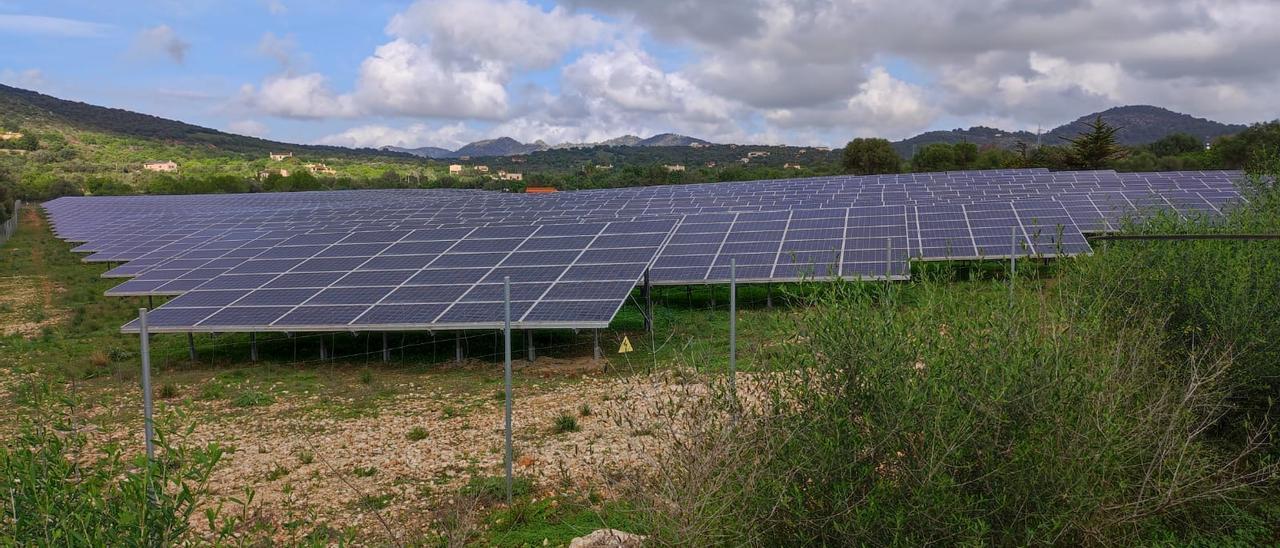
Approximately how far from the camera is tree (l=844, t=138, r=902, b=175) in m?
93.8

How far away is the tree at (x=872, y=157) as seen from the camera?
308 feet

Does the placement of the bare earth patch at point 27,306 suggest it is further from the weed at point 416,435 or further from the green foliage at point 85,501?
the green foliage at point 85,501

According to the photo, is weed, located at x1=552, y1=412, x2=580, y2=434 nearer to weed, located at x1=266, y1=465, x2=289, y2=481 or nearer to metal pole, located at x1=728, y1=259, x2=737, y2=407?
metal pole, located at x1=728, y1=259, x2=737, y2=407

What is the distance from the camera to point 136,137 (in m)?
157

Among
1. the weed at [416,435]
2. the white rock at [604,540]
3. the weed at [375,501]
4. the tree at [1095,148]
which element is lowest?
the weed at [375,501]

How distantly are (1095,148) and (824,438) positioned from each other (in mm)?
85827

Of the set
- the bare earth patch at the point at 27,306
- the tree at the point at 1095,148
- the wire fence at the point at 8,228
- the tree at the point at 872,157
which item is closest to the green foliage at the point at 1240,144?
the tree at the point at 1095,148

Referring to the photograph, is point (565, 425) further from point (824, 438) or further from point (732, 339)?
point (824, 438)

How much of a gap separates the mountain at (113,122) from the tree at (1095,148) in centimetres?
16173

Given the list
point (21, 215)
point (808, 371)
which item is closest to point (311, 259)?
point (808, 371)

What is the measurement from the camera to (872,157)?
310 feet

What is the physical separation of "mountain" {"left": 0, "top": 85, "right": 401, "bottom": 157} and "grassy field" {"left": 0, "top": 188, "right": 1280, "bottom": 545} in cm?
16928

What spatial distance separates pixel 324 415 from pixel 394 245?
1017cm

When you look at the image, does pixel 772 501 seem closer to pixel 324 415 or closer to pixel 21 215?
pixel 324 415
